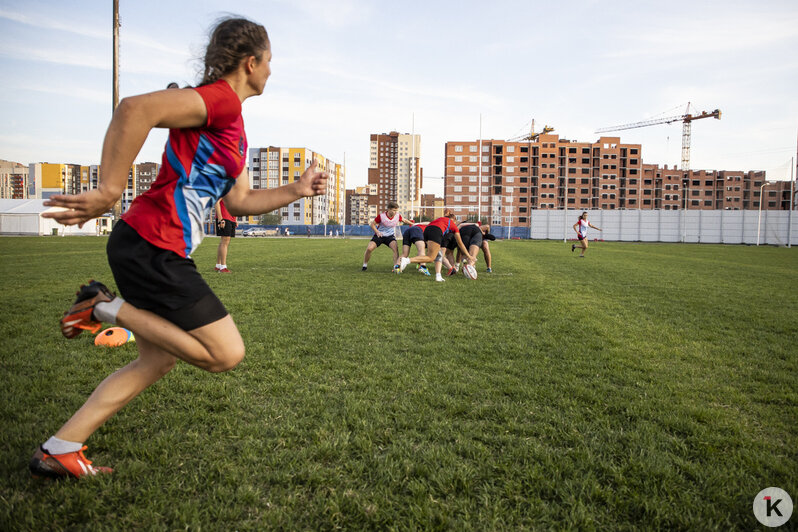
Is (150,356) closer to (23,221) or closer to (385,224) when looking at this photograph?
(385,224)

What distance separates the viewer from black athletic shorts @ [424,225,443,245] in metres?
11.4

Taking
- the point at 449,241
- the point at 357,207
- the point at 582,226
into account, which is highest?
the point at 357,207

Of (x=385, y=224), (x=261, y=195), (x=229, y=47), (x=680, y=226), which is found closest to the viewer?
(x=229, y=47)

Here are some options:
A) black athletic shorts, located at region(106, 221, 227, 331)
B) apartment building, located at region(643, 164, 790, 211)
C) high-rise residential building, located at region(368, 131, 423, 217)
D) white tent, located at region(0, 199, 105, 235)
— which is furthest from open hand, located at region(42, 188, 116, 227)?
high-rise residential building, located at region(368, 131, 423, 217)

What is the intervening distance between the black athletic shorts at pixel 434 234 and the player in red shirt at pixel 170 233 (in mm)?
9118

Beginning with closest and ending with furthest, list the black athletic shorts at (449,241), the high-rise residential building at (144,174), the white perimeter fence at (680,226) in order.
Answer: the black athletic shorts at (449,241)
the white perimeter fence at (680,226)
the high-rise residential building at (144,174)

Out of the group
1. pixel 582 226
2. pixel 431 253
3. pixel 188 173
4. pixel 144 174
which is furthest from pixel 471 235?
pixel 144 174

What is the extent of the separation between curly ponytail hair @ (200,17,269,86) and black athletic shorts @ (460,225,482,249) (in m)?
10.6

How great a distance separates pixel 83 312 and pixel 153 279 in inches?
16.0

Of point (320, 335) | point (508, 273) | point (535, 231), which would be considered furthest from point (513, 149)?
point (320, 335)

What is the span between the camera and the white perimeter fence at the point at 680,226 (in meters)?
54.0

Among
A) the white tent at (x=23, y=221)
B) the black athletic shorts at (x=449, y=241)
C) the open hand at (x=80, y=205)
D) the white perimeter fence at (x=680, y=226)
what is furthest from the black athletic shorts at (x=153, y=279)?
the white tent at (x=23, y=221)

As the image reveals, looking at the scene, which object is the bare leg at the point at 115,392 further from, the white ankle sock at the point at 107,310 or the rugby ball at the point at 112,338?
the rugby ball at the point at 112,338

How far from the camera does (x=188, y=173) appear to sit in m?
2.24
